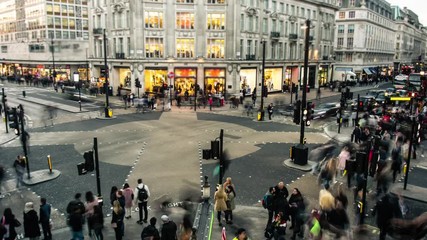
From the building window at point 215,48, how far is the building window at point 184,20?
11.7 ft

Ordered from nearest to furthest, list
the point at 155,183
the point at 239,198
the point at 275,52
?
the point at 239,198 < the point at 155,183 < the point at 275,52

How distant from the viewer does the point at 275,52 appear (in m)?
55.7

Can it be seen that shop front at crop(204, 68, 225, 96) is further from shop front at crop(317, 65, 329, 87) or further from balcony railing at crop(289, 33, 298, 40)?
shop front at crop(317, 65, 329, 87)

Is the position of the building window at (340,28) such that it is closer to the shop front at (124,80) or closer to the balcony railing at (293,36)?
the balcony railing at (293,36)

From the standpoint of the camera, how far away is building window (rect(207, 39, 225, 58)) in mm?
47750

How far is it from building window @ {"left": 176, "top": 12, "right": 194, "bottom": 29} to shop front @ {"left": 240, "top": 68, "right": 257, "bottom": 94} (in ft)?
33.4

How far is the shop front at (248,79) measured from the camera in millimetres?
51206

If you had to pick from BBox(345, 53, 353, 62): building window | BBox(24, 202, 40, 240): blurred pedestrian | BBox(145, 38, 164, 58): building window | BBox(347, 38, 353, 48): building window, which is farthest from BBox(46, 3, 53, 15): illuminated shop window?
BBox(24, 202, 40, 240): blurred pedestrian

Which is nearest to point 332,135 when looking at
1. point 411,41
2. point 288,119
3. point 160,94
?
point 288,119

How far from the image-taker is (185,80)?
4841cm

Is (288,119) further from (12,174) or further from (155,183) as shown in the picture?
(12,174)

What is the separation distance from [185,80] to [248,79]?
10.4m

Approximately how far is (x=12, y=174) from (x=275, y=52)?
151ft

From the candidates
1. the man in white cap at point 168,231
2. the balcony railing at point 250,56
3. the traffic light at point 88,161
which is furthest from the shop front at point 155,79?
the man in white cap at point 168,231
